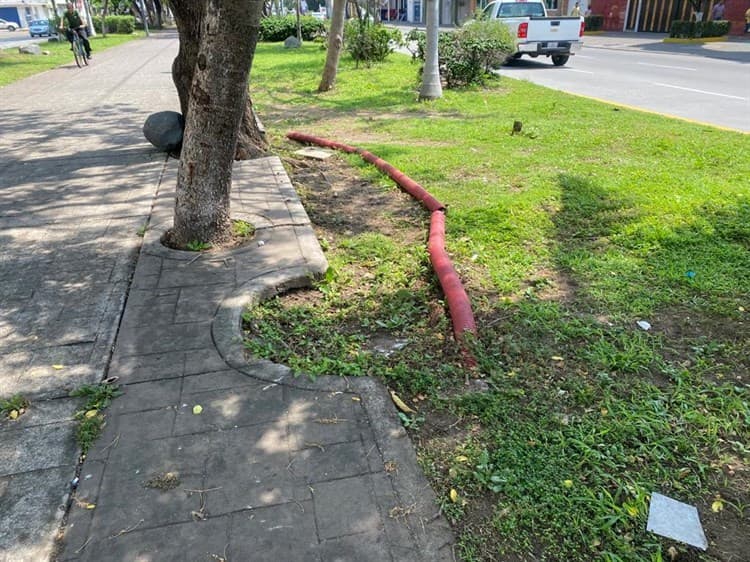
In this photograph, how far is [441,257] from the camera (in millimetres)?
4410

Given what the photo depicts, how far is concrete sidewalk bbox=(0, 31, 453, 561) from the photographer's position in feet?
7.34

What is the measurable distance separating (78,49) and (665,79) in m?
18.3

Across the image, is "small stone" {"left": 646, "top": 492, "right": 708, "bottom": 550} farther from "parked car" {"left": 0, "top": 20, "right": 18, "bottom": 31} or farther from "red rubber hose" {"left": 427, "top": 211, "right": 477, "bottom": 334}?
"parked car" {"left": 0, "top": 20, "right": 18, "bottom": 31}

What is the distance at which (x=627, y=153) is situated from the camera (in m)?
7.43

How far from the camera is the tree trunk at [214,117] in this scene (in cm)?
399

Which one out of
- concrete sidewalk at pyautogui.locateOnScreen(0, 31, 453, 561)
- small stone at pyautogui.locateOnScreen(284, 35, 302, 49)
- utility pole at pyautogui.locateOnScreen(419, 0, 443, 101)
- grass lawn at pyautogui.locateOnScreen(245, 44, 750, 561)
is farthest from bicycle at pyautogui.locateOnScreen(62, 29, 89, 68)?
concrete sidewalk at pyautogui.locateOnScreen(0, 31, 453, 561)

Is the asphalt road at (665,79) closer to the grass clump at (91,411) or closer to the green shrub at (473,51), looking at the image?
the green shrub at (473,51)

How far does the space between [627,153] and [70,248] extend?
6414 millimetres

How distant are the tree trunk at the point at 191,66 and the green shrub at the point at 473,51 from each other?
271 inches

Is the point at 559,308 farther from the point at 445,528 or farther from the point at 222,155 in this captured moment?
the point at 222,155

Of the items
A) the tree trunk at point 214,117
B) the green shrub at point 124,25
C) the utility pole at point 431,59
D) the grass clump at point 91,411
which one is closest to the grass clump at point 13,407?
the grass clump at point 91,411

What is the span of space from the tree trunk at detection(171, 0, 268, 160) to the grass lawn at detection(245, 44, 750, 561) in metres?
0.79

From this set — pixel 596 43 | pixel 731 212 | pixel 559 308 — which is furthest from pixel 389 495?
pixel 596 43

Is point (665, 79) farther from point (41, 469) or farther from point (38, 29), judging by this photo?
point (38, 29)
